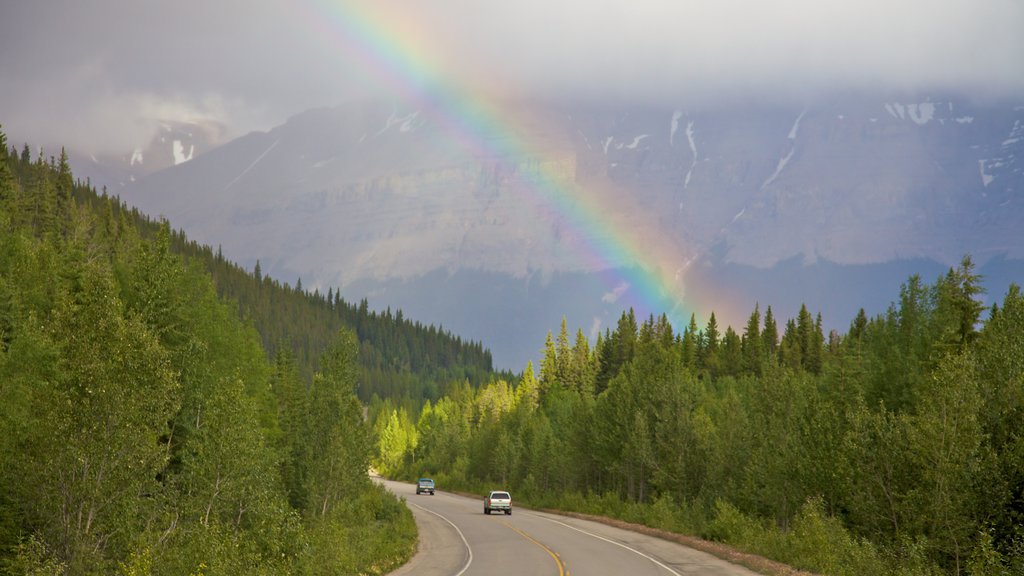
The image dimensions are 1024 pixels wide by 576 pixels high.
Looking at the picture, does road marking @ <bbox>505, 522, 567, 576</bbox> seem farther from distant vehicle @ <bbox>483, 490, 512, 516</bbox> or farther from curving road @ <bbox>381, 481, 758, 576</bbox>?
distant vehicle @ <bbox>483, 490, 512, 516</bbox>

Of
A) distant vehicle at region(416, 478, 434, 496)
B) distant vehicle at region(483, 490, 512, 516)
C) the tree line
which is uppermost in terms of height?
the tree line

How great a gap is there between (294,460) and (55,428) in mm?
32479

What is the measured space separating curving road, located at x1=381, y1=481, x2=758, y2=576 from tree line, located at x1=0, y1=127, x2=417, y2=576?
2052mm

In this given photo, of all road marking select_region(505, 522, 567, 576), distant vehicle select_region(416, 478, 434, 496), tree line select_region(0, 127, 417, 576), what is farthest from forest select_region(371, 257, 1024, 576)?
tree line select_region(0, 127, 417, 576)

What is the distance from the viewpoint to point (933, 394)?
87.1 feet

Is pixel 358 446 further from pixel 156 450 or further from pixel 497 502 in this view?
pixel 156 450

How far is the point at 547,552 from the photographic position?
37531 mm

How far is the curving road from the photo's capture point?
31.5m

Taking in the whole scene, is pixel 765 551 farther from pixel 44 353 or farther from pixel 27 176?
pixel 27 176

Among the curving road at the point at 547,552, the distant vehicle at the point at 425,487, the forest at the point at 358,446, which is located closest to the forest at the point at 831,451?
the forest at the point at 358,446

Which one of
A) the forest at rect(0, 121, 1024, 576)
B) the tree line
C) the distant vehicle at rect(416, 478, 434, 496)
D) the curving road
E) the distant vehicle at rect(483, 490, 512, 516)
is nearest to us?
the tree line

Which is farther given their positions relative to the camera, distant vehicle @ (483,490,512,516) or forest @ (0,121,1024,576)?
distant vehicle @ (483,490,512,516)

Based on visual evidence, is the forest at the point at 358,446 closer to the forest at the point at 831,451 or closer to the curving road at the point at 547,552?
the forest at the point at 831,451

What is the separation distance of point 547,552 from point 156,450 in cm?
1787
